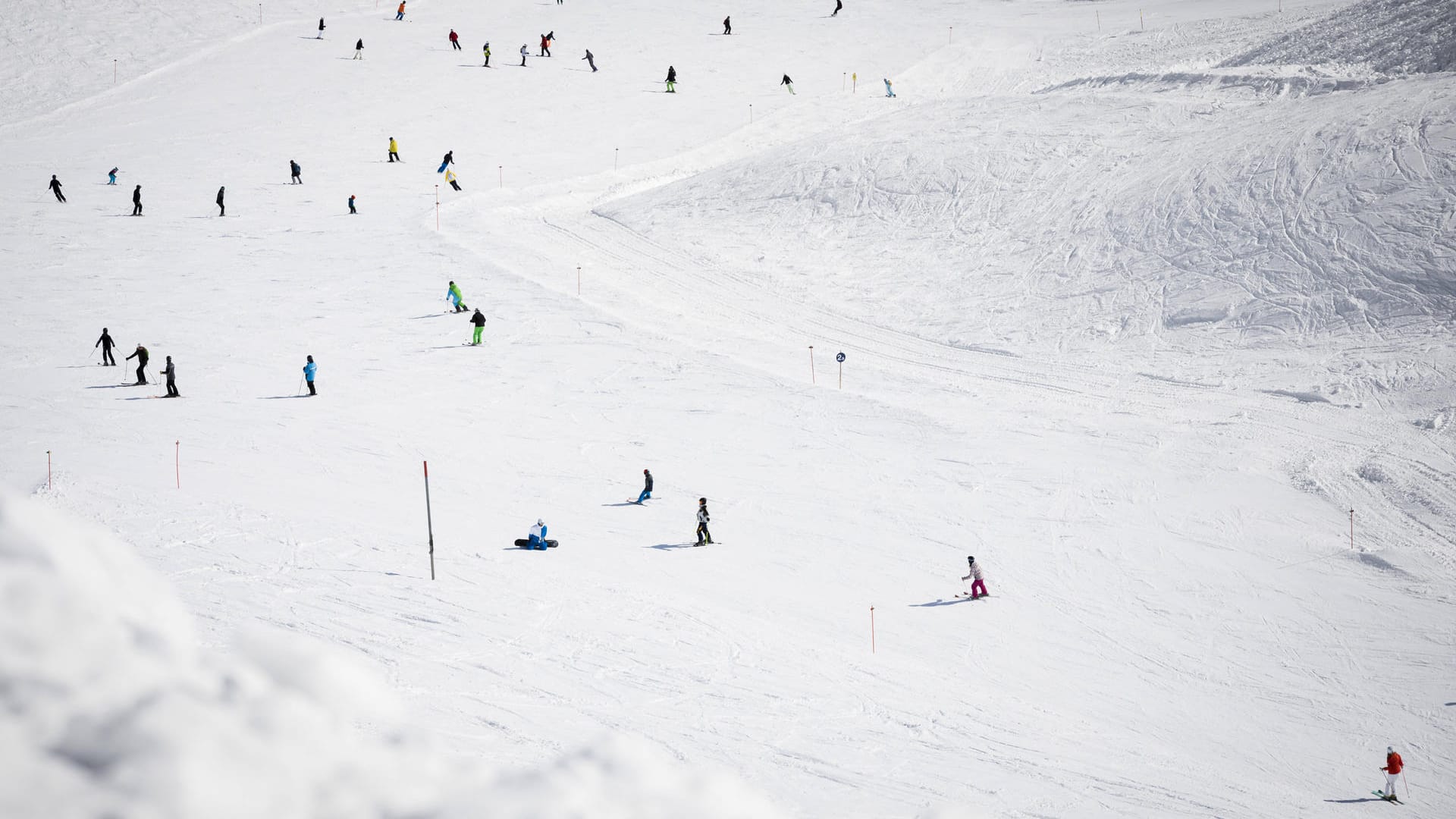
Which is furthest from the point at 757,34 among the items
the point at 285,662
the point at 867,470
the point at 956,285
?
the point at 285,662

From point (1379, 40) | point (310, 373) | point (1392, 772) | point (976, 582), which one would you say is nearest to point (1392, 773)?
point (1392, 772)

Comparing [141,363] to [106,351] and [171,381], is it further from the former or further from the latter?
[106,351]

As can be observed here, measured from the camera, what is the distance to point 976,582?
67.8ft

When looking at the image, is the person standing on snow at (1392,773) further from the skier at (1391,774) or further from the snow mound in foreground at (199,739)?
the snow mound in foreground at (199,739)

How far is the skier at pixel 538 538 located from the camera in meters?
21.6

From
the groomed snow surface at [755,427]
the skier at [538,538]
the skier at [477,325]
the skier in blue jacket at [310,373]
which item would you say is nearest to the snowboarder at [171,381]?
the groomed snow surface at [755,427]

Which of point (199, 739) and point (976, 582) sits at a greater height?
point (199, 739)

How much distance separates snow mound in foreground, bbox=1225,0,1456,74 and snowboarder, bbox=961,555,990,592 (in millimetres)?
35155

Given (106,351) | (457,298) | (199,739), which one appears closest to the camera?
(199,739)

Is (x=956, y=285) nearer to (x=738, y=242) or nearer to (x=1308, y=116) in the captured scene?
(x=738, y=242)

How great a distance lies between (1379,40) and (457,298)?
130ft

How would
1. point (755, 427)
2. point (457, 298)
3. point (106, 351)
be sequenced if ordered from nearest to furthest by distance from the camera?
1. point (755, 427)
2. point (106, 351)
3. point (457, 298)

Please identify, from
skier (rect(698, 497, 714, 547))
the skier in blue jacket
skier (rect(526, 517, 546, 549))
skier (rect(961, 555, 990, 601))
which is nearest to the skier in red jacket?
skier (rect(961, 555, 990, 601))

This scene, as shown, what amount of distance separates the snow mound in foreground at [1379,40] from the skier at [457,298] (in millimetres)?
37031
